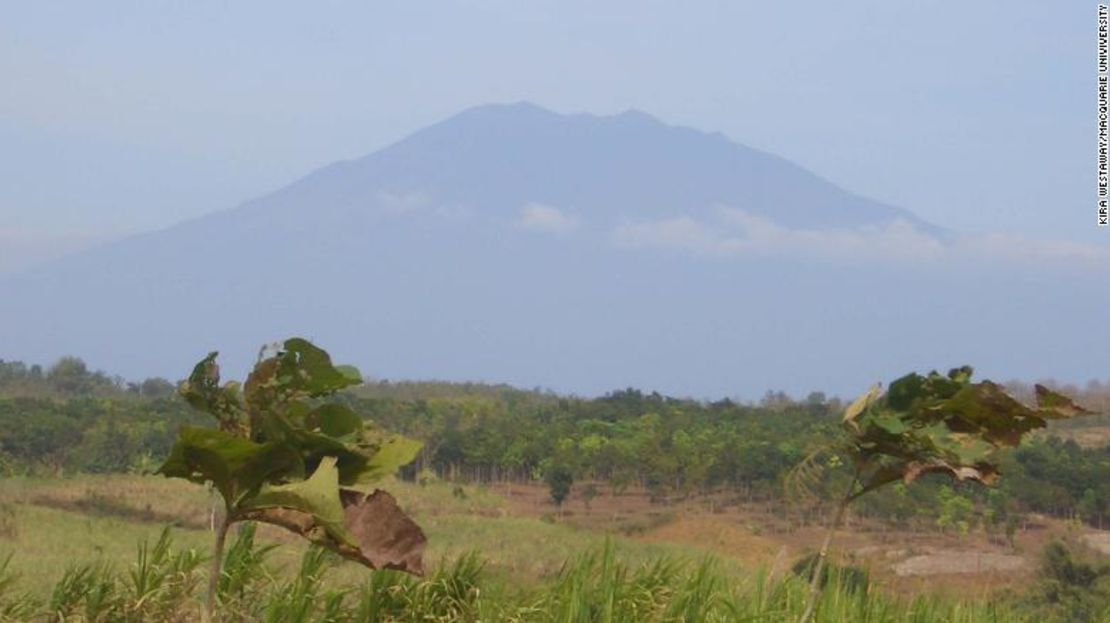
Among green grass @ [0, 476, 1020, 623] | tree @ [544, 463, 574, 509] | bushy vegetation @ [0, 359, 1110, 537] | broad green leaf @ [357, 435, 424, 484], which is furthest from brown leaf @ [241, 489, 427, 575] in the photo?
tree @ [544, 463, 574, 509]

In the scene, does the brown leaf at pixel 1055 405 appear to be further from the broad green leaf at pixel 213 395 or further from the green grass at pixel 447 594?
the broad green leaf at pixel 213 395

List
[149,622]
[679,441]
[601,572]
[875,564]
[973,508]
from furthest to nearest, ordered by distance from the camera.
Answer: [679,441], [973,508], [875,564], [601,572], [149,622]

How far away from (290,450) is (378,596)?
9.13ft

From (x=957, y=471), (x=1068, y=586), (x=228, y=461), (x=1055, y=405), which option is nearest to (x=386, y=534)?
(x=228, y=461)

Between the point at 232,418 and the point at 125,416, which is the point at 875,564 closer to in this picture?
the point at 232,418

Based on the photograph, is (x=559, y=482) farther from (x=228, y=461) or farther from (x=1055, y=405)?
(x=228, y=461)

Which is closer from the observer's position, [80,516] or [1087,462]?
[80,516]

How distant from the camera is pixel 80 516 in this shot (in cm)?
2069

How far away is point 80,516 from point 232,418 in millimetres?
17892

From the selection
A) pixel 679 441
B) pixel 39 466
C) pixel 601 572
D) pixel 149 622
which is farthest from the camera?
pixel 679 441

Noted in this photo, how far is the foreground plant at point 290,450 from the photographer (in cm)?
361

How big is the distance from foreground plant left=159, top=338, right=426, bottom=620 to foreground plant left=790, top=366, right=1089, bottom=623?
1476mm

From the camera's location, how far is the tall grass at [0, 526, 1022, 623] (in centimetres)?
624

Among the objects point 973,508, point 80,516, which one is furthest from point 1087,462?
point 80,516
